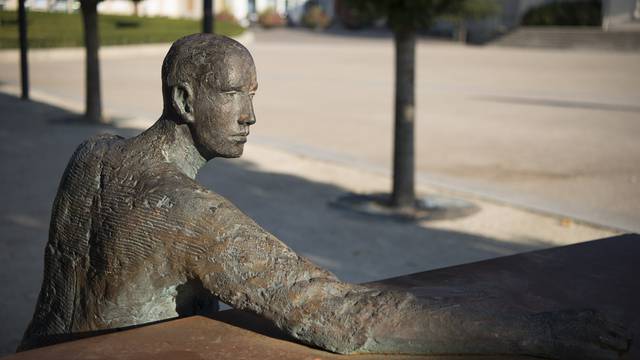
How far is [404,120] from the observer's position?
764cm

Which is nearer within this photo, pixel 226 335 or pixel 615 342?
pixel 615 342

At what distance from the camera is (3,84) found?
63.9 feet

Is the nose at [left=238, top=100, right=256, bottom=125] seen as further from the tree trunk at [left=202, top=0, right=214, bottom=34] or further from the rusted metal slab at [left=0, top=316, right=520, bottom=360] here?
A: the tree trunk at [left=202, top=0, right=214, bottom=34]

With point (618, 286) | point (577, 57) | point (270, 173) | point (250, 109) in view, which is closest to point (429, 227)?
point (270, 173)

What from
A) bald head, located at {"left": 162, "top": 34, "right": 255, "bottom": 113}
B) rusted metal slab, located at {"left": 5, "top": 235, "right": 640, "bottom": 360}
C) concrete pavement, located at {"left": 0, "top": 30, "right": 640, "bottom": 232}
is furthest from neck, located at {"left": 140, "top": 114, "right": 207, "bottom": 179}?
concrete pavement, located at {"left": 0, "top": 30, "right": 640, "bottom": 232}

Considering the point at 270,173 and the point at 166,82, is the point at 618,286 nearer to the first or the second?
the point at 166,82

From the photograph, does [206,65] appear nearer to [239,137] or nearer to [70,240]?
[239,137]

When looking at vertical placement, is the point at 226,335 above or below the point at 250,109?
below

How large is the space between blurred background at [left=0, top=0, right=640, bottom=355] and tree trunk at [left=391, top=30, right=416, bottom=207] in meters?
0.01

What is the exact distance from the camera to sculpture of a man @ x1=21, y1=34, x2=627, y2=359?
7.20 ft

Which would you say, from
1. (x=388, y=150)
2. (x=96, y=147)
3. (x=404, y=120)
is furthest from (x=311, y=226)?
(x=96, y=147)

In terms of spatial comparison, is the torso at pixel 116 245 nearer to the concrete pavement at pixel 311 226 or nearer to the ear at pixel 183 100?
the ear at pixel 183 100

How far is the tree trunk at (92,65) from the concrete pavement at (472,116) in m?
0.82

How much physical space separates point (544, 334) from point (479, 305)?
21cm
